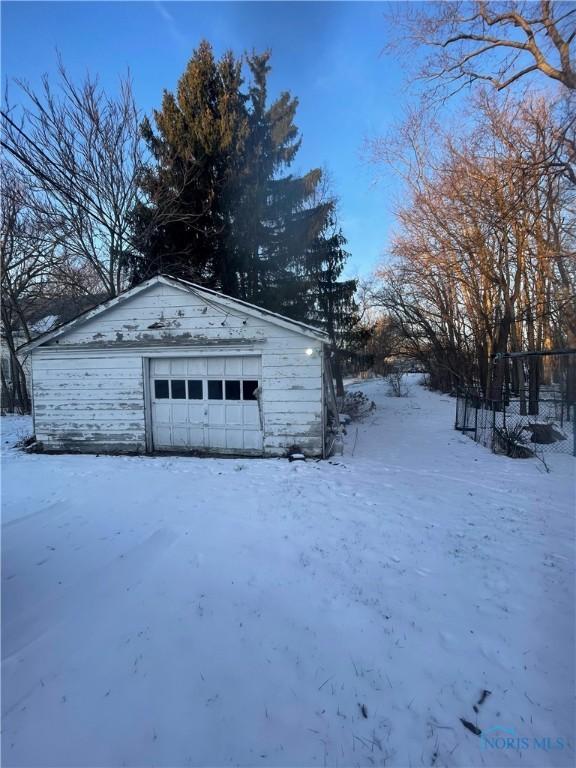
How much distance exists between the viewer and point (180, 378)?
27.9 feet

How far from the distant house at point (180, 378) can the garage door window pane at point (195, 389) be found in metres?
0.03

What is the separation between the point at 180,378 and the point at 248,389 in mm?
1648

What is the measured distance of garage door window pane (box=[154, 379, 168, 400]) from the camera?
340 inches

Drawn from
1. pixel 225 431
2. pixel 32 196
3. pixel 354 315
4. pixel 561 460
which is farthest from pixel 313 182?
pixel 561 460

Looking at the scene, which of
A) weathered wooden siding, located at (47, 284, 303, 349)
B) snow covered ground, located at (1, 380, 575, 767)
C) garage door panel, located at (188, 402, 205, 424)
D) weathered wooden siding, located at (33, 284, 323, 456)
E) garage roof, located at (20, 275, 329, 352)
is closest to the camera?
snow covered ground, located at (1, 380, 575, 767)

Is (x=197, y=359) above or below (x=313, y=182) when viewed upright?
below

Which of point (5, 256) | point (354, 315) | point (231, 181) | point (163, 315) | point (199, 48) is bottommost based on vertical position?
point (163, 315)

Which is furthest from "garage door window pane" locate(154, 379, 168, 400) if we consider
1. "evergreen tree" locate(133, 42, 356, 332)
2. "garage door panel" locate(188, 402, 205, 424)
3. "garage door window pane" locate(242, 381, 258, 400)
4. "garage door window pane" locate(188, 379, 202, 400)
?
"evergreen tree" locate(133, 42, 356, 332)

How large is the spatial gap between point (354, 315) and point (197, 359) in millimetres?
11276

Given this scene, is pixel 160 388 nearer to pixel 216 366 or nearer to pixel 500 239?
pixel 216 366

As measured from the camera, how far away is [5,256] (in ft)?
53.4

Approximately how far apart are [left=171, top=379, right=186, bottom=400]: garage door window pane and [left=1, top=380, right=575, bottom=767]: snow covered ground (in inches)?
129

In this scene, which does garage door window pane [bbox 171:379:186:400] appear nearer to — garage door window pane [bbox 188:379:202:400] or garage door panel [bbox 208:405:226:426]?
garage door window pane [bbox 188:379:202:400]

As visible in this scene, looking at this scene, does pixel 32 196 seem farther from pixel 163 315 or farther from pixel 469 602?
pixel 469 602
